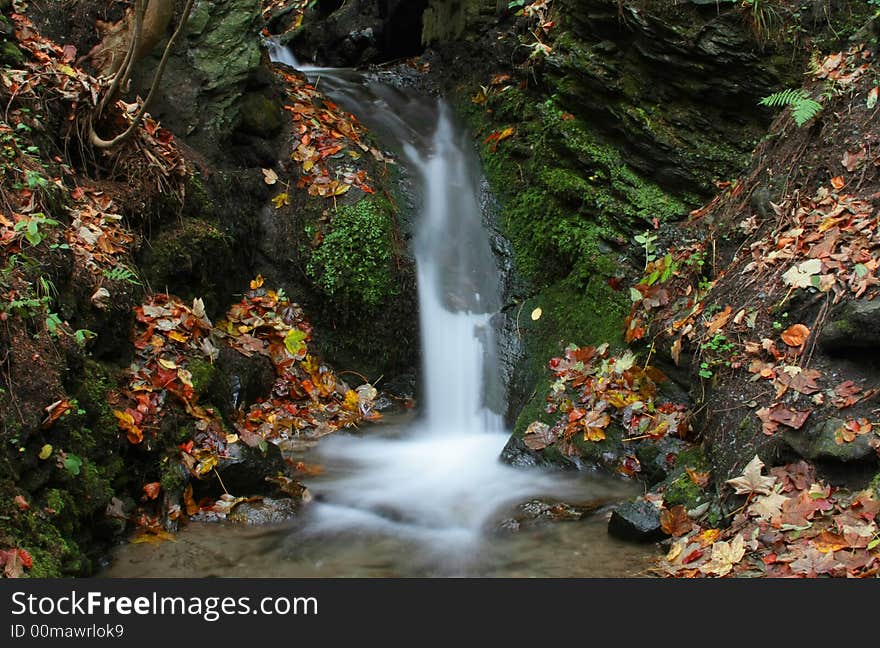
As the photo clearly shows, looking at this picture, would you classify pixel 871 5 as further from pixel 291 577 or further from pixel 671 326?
pixel 291 577

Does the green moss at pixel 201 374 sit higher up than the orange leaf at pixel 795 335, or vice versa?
the orange leaf at pixel 795 335

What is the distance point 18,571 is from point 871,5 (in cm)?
750

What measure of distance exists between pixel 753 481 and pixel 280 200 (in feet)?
17.7

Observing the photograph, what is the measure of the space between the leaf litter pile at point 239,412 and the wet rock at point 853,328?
3452 millimetres

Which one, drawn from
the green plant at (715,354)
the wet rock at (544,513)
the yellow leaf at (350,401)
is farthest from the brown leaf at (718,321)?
the yellow leaf at (350,401)

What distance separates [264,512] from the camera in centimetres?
483

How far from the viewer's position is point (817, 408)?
164 inches

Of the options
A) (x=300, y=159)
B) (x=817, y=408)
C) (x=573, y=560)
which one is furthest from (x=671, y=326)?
A: (x=300, y=159)

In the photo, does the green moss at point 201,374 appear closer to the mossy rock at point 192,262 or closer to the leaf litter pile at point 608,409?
the mossy rock at point 192,262

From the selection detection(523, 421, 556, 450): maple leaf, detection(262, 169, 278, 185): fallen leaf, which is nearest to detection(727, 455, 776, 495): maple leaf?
detection(523, 421, 556, 450): maple leaf

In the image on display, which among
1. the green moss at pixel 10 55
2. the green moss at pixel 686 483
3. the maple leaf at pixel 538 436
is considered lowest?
the green moss at pixel 686 483

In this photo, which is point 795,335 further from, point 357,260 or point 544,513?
point 357,260

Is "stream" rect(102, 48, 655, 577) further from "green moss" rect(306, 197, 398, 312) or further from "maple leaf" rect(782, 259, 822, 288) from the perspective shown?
"maple leaf" rect(782, 259, 822, 288)

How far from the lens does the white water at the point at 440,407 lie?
500cm
